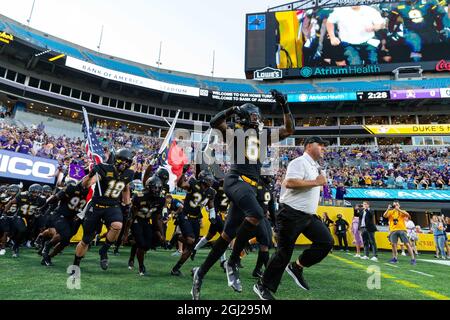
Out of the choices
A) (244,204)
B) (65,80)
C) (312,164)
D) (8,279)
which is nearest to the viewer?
(244,204)

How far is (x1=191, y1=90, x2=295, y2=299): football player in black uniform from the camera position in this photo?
3314 millimetres

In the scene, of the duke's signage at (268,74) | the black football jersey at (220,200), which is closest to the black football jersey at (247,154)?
the black football jersey at (220,200)

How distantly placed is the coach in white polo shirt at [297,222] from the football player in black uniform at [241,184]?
37cm

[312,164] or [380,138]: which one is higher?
[380,138]

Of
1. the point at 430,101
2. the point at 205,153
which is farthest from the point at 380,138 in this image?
the point at 205,153

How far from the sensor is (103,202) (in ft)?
16.8

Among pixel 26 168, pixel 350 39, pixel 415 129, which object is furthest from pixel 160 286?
pixel 350 39

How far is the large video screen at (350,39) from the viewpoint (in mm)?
42531

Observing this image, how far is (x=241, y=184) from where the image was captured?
3455 millimetres

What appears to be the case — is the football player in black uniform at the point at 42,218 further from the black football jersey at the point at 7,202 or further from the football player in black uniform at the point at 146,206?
the football player in black uniform at the point at 146,206

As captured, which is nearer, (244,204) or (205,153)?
(244,204)

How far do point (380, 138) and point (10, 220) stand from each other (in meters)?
41.5
